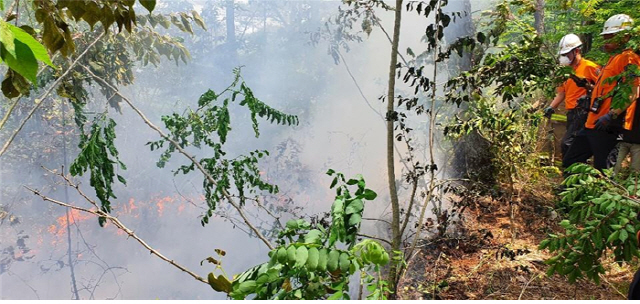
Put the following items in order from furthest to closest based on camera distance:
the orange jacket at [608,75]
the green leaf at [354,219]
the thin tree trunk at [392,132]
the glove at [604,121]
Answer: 1. the glove at [604,121]
2. the orange jacket at [608,75]
3. the thin tree trunk at [392,132]
4. the green leaf at [354,219]

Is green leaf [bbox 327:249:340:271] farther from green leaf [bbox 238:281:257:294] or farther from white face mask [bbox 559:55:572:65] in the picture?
white face mask [bbox 559:55:572:65]

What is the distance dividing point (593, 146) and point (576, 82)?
1.07 feet

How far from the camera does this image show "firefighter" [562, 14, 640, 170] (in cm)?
175

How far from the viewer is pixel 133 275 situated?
2154 mm

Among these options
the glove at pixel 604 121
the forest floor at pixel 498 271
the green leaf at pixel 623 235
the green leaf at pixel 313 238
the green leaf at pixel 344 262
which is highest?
the glove at pixel 604 121

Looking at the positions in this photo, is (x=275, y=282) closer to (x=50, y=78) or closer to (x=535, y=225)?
(x=50, y=78)

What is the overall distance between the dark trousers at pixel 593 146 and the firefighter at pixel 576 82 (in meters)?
0.06

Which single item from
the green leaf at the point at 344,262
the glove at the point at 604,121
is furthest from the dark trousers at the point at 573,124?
the green leaf at the point at 344,262

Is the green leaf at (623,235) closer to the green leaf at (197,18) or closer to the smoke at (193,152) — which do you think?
the smoke at (193,152)

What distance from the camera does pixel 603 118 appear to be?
199 cm

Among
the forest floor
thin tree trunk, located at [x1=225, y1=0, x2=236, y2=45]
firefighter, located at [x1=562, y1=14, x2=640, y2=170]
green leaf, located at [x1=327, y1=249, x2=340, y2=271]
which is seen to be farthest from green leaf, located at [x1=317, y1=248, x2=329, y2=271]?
thin tree trunk, located at [x1=225, y1=0, x2=236, y2=45]

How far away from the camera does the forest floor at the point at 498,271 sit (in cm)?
208

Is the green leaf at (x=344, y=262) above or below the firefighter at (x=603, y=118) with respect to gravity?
below

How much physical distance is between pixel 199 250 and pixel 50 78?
883 millimetres
